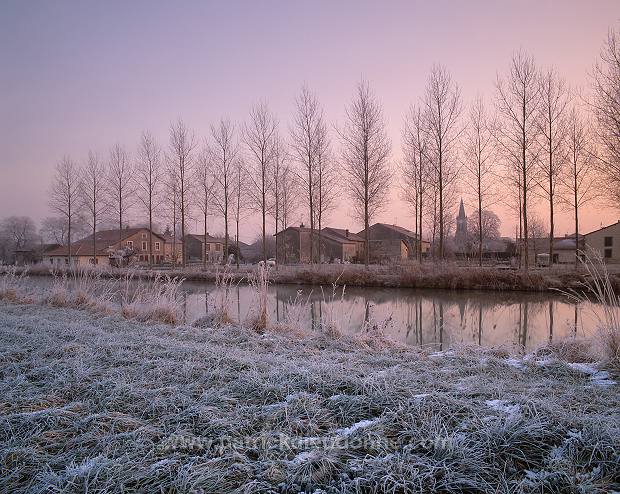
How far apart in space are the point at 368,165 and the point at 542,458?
68.3ft

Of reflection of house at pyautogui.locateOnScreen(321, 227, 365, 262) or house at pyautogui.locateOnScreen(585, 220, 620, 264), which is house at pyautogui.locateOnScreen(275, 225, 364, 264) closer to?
reflection of house at pyautogui.locateOnScreen(321, 227, 365, 262)

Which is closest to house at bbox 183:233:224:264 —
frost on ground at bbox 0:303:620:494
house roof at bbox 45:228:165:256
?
house roof at bbox 45:228:165:256

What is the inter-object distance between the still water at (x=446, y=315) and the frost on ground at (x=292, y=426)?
2.62 m

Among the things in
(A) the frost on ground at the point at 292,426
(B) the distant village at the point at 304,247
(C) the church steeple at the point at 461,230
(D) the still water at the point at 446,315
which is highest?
(C) the church steeple at the point at 461,230

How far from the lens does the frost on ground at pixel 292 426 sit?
71.6 inches

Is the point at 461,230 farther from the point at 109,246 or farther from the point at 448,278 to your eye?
the point at 448,278

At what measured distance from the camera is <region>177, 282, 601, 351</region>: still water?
6867mm

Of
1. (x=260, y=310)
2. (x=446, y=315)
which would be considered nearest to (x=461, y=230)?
(x=446, y=315)

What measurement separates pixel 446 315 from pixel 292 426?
838 centimetres

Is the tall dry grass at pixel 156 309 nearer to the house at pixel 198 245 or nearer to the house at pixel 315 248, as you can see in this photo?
the house at pixel 315 248

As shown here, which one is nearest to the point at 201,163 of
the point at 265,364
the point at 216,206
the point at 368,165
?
the point at 216,206

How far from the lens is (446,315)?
9.91 m

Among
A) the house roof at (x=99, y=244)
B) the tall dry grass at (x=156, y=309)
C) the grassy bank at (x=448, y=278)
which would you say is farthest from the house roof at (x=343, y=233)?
the tall dry grass at (x=156, y=309)

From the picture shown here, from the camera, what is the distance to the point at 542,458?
2.01 m
